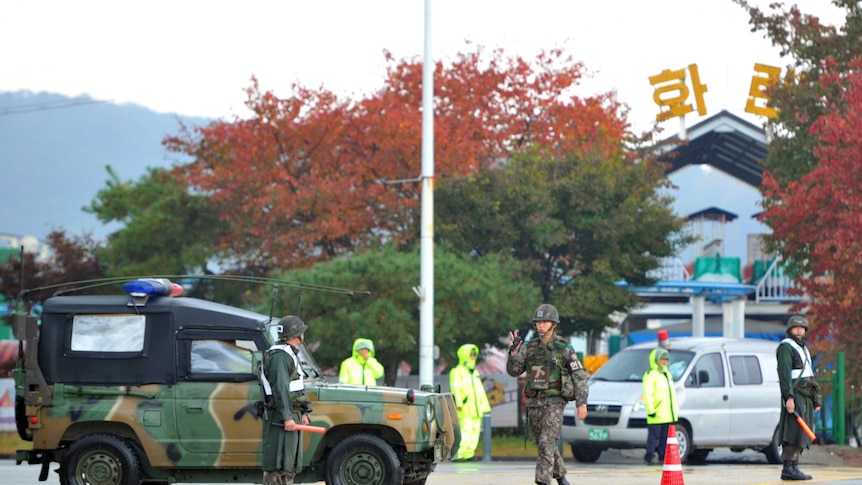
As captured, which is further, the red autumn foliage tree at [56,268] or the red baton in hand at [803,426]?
the red autumn foliage tree at [56,268]

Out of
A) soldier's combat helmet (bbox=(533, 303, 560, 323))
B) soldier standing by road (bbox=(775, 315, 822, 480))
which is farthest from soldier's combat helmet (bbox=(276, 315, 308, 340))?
soldier standing by road (bbox=(775, 315, 822, 480))

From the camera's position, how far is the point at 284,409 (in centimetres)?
1177

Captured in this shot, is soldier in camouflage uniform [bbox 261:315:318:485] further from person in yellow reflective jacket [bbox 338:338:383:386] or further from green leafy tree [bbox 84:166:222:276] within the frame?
green leafy tree [bbox 84:166:222:276]

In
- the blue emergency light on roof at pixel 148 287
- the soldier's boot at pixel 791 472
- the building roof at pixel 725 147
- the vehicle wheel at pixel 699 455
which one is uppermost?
the building roof at pixel 725 147

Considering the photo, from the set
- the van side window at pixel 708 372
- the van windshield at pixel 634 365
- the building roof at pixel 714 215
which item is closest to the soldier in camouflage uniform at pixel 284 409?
the van windshield at pixel 634 365

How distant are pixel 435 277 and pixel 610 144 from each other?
10.1m

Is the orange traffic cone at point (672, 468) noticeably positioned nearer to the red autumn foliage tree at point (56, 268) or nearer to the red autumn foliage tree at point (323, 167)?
the red autumn foliage tree at point (323, 167)

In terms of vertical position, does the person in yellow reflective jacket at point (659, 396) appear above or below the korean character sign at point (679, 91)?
below

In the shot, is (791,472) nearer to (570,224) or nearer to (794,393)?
(794,393)

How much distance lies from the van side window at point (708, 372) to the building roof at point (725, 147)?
52.8ft

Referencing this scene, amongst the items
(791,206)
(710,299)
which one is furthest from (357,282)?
(710,299)

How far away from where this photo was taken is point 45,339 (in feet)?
43.3

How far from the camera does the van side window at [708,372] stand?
69.2 feet

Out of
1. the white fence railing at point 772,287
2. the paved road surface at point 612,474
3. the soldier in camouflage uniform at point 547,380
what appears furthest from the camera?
the white fence railing at point 772,287
